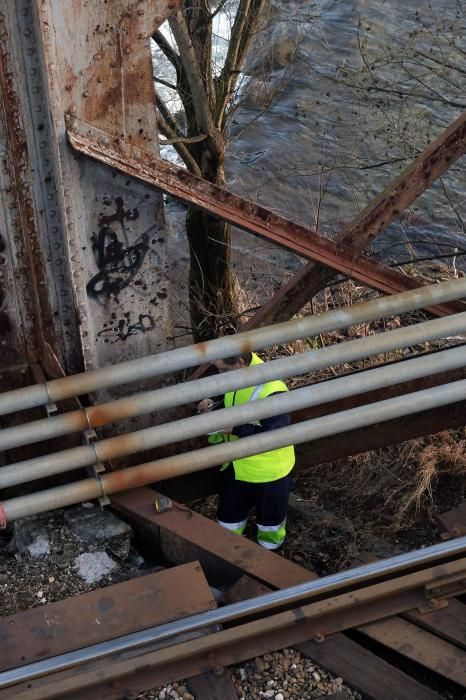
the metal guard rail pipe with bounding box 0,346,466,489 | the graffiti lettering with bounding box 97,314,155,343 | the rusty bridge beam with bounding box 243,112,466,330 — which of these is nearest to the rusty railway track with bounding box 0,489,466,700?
the metal guard rail pipe with bounding box 0,346,466,489

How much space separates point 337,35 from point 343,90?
9.19 ft

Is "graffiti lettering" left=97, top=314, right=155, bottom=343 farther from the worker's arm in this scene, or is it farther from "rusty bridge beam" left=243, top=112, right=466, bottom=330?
"rusty bridge beam" left=243, top=112, right=466, bottom=330

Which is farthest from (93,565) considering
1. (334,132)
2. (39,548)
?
(334,132)

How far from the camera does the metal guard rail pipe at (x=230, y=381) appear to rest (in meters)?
4.14

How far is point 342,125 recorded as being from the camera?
16578 millimetres

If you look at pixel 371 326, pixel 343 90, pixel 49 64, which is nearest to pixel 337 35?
pixel 343 90

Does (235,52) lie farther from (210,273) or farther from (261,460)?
(261,460)

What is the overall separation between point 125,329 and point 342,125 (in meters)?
13.1

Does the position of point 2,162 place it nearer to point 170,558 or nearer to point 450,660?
point 170,558

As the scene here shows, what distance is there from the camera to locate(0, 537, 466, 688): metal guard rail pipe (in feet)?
12.3

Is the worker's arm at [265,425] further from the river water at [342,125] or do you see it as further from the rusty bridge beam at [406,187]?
the river water at [342,125]

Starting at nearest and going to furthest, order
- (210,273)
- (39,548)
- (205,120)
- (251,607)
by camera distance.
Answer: (251,607), (39,548), (205,120), (210,273)

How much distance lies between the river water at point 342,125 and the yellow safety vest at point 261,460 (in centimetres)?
819

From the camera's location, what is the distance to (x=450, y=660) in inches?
155
